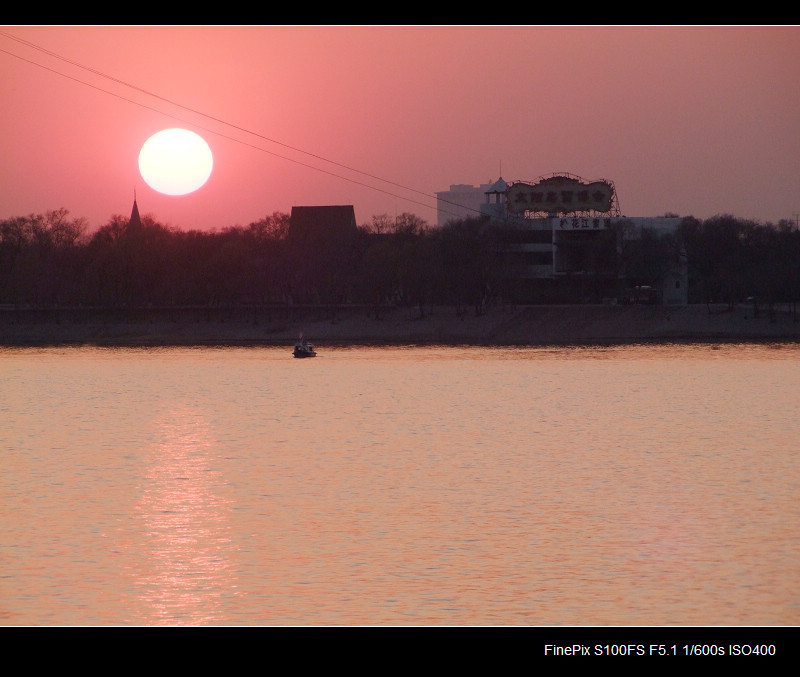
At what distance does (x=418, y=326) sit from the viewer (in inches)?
6457

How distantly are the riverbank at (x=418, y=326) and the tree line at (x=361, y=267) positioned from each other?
10.9 feet

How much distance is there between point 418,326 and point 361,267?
58.1 ft

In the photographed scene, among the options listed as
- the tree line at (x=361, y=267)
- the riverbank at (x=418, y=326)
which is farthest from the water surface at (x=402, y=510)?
the tree line at (x=361, y=267)

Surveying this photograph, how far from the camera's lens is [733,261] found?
17262 centimetres

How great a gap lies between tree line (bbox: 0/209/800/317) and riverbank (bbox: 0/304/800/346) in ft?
10.9

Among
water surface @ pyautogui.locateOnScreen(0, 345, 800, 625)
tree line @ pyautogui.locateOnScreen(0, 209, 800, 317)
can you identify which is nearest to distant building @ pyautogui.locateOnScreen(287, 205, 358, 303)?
tree line @ pyautogui.locateOnScreen(0, 209, 800, 317)

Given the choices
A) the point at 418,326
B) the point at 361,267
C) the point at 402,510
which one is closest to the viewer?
the point at 402,510

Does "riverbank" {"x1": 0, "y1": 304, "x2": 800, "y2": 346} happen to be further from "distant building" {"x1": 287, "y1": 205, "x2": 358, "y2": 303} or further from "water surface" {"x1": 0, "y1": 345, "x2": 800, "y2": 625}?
"water surface" {"x1": 0, "y1": 345, "x2": 800, "y2": 625}

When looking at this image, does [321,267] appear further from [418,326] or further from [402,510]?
[402,510]

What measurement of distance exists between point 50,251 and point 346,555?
18140 cm

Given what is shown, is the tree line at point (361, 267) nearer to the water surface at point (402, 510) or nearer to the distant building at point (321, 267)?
the distant building at point (321, 267)

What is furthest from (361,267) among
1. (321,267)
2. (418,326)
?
(418,326)

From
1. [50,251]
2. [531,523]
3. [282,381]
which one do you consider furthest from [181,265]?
[531,523]

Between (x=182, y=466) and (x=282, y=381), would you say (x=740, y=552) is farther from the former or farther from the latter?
(x=282, y=381)
